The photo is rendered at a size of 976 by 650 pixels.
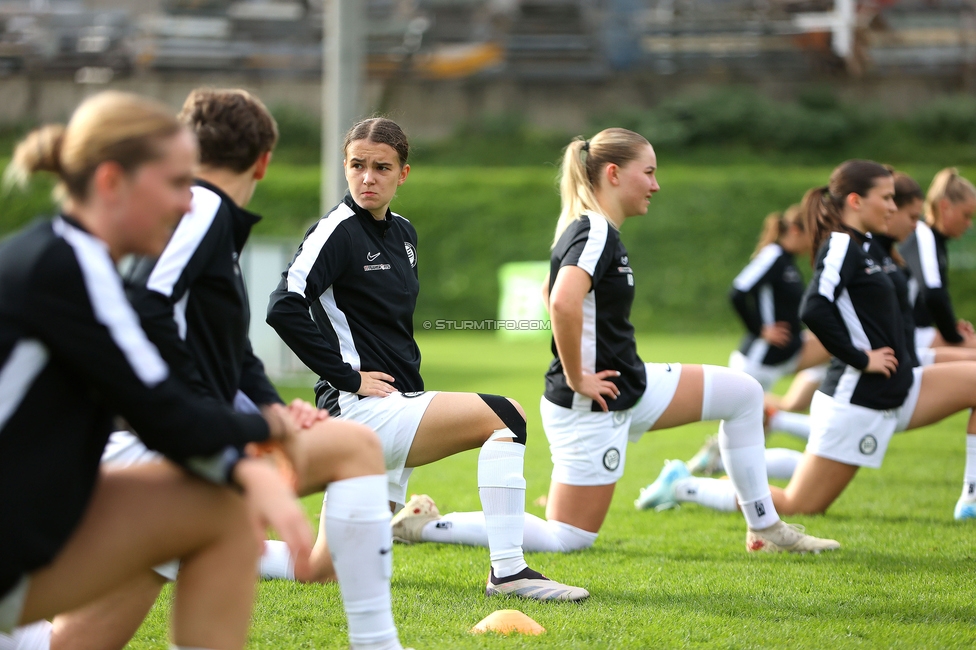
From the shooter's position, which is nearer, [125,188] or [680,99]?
[125,188]

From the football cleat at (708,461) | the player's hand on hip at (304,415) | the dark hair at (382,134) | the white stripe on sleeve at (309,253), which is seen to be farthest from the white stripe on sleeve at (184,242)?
the football cleat at (708,461)

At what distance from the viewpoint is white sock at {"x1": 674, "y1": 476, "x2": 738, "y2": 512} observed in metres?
6.11

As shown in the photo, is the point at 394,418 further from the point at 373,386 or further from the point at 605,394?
the point at 605,394

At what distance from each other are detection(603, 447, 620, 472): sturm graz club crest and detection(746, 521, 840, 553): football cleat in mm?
838

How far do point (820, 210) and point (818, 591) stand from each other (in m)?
2.44

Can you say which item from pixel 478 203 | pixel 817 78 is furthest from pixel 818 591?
pixel 817 78

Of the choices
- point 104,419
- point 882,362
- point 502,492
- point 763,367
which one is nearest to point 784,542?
point 882,362

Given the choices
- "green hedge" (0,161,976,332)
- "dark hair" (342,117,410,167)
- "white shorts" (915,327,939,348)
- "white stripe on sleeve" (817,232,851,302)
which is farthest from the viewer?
"green hedge" (0,161,976,332)

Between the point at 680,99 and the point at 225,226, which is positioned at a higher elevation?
the point at 225,226

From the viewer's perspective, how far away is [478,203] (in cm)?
2553

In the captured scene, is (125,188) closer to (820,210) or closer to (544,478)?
(820,210)

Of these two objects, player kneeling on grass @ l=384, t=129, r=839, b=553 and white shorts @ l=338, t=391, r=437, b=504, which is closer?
white shorts @ l=338, t=391, r=437, b=504

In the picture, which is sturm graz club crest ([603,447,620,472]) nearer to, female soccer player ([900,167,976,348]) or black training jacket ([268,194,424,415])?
black training jacket ([268,194,424,415])

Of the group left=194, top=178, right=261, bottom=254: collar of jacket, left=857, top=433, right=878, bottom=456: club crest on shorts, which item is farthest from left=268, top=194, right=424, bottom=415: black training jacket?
left=857, top=433, right=878, bottom=456: club crest on shorts
